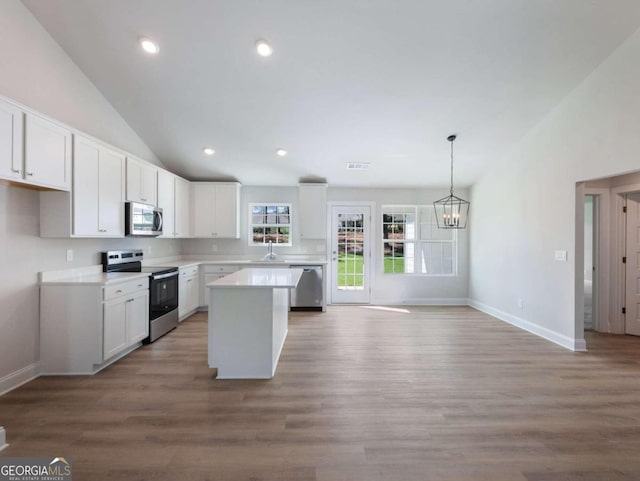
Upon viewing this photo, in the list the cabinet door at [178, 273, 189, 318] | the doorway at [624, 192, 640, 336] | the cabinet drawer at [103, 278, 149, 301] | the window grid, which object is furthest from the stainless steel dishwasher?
the doorway at [624, 192, 640, 336]

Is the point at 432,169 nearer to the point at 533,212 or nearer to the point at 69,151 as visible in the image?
the point at 533,212

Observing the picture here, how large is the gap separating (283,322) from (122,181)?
2696mm

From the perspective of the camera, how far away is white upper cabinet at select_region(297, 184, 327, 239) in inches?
221

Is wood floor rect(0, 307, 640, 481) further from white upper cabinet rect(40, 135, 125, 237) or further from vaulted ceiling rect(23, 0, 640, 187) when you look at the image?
vaulted ceiling rect(23, 0, 640, 187)

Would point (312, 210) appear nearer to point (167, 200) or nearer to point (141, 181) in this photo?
point (167, 200)

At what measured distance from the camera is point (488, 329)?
4289 mm

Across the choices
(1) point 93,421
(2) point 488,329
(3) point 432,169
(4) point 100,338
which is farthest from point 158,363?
(3) point 432,169

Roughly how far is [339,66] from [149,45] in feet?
6.39

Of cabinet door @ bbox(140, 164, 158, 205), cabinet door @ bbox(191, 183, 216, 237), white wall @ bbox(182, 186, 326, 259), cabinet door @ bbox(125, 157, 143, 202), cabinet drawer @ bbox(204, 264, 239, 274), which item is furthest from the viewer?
white wall @ bbox(182, 186, 326, 259)

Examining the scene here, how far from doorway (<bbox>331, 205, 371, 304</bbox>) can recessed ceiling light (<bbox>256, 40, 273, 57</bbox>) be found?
3385mm

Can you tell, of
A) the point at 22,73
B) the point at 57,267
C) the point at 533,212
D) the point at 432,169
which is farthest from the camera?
the point at 432,169

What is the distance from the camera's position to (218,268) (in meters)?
5.30

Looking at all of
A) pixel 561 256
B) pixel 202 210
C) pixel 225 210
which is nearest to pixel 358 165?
pixel 225 210

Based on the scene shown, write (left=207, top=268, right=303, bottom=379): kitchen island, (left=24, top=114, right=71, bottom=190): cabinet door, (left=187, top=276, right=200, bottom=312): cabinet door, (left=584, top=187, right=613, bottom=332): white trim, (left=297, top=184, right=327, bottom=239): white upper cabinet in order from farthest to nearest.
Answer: (left=297, top=184, right=327, bottom=239): white upper cabinet < (left=187, top=276, right=200, bottom=312): cabinet door < (left=584, top=187, right=613, bottom=332): white trim < (left=207, top=268, right=303, bottom=379): kitchen island < (left=24, top=114, right=71, bottom=190): cabinet door
